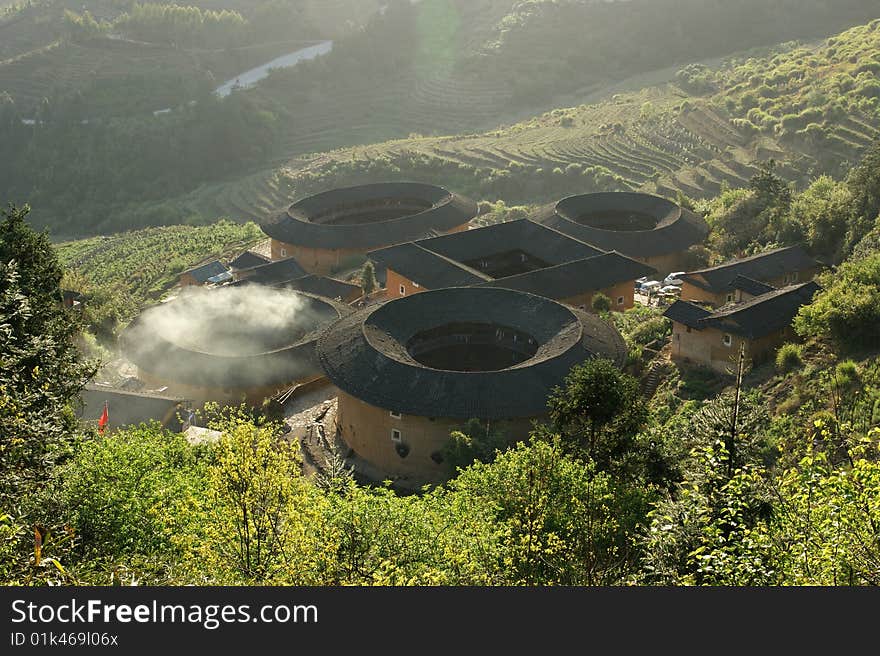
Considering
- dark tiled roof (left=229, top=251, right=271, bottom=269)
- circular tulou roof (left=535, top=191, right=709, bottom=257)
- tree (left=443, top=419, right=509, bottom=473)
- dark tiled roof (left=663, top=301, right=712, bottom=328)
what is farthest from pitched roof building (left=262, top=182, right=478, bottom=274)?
tree (left=443, top=419, right=509, bottom=473)

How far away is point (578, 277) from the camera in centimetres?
5034

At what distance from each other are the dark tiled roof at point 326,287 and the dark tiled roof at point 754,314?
2398 cm

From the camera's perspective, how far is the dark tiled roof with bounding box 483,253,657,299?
160ft

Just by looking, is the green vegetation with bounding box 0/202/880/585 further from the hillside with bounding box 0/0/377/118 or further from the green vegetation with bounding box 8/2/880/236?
the hillside with bounding box 0/0/377/118

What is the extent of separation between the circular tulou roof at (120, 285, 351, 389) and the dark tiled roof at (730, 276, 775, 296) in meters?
20.7

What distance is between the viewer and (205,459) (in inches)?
1058

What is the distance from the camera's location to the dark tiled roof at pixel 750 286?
44.4 m

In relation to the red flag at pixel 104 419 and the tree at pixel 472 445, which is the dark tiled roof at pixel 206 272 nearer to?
the red flag at pixel 104 419

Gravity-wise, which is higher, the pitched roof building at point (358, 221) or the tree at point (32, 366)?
the tree at point (32, 366)

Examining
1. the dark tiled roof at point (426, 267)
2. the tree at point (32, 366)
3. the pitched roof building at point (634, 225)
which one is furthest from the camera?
the pitched roof building at point (634, 225)

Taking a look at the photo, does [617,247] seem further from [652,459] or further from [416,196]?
[652,459]

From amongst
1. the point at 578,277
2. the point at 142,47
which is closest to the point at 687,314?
the point at 578,277

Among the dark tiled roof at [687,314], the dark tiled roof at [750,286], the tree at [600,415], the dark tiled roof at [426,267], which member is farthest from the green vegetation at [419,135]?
the tree at [600,415]

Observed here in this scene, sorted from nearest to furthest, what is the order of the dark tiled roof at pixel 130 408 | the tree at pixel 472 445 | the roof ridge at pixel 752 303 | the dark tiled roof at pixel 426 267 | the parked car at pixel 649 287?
the tree at pixel 472 445 → the roof ridge at pixel 752 303 → the dark tiled roof at pixel 130 408 → the dark tiled roof at pixel 426 267 → the parked car at pixel 649 287
